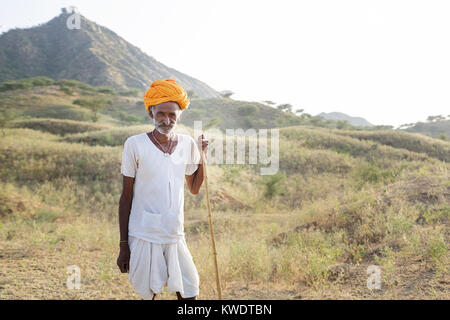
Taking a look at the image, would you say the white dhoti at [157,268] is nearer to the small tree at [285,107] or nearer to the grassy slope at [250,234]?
the grassy slope at [250,234]

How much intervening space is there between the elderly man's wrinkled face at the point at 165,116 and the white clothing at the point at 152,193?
13 cm

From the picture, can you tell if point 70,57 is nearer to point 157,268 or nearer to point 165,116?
point 165,116

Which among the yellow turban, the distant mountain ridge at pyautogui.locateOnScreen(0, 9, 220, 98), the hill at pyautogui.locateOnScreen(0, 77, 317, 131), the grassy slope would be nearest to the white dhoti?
the yellow turban

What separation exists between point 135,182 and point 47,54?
117 metres

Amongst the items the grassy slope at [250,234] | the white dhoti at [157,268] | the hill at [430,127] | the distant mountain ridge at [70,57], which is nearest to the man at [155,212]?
the white dhoti at [157,268]

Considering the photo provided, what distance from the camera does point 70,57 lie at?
309ft

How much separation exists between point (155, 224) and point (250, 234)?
496cm

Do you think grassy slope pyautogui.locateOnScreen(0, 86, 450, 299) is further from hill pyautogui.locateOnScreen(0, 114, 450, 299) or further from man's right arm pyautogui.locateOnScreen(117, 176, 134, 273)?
man's right arm pyautogui.locateOnScreen(117, 176, 134, 273)

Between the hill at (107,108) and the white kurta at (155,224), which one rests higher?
the hill at (107,108)

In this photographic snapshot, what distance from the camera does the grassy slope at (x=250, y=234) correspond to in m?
3.71

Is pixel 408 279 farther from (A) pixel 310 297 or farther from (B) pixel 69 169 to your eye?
(B) pixel 69 169

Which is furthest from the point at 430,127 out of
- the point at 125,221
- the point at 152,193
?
the point at 125,221

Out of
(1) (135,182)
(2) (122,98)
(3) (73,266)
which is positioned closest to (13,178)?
(3) (73,266)

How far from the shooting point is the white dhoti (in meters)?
1.91
